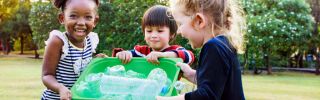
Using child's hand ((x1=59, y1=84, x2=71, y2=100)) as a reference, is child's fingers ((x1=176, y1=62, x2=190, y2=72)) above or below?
above

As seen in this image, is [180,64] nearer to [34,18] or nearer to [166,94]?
[166,94]

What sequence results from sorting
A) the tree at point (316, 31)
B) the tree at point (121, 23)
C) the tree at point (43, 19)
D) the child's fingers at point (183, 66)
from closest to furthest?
1. the child's fingers at point (183, 66)
2. the tree at point (121, 23)
3. the tree at point (316, 31)
4. the tree at point (43, 19)

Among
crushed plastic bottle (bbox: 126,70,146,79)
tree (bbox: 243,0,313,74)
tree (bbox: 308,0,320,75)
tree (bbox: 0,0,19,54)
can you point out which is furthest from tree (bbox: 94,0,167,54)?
crushed plastic bottle (bbox: 126,70,146,79)

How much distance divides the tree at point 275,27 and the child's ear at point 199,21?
17.1 metres

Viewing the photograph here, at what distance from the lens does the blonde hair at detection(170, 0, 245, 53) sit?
2432mm

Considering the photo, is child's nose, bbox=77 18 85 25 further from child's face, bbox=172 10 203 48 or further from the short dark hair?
child's face, bbox=172 10 203 48

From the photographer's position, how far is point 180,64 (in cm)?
289

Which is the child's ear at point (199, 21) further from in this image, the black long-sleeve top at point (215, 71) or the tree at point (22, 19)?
the tree at point (22, 19)

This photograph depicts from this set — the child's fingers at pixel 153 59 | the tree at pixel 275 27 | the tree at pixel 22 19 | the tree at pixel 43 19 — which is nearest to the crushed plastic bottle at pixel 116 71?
A: the child's fingers at pixel 153 59

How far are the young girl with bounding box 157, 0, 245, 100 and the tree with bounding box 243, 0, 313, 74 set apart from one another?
672 inches

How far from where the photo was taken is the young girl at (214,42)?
230cm

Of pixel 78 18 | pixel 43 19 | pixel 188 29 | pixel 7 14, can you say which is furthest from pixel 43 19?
pixel 188 29

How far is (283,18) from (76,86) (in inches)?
724

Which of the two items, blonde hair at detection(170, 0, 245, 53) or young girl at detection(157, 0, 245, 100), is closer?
young girl at detection(157, 0, 245, 100)
